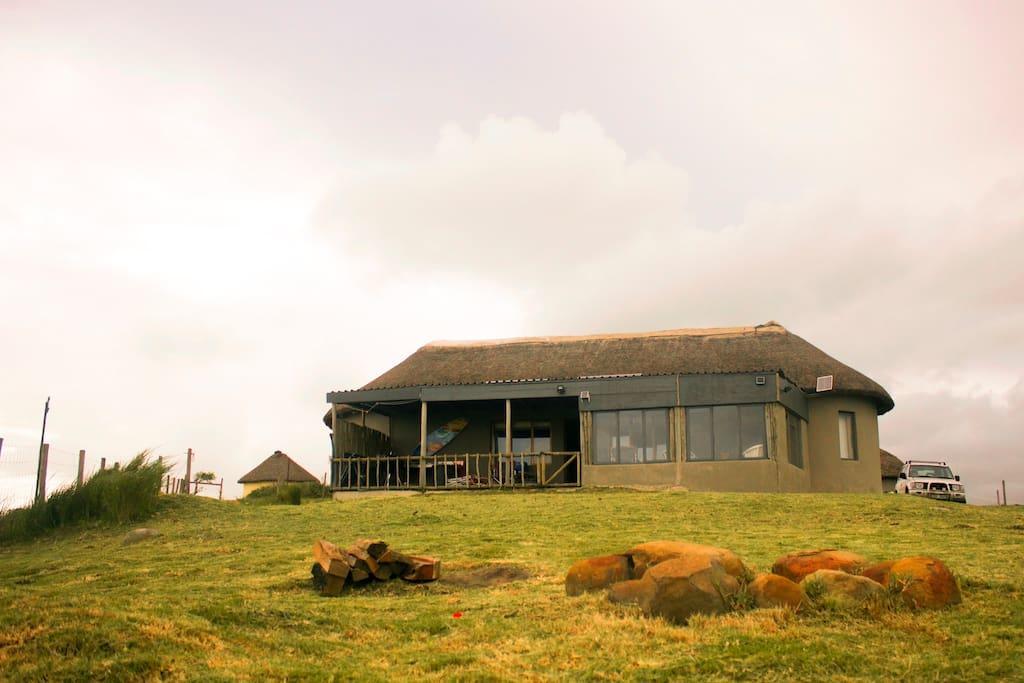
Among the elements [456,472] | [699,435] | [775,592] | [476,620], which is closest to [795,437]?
[699,435]

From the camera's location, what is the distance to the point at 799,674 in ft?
28.2

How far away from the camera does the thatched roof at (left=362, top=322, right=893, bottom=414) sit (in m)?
30.9

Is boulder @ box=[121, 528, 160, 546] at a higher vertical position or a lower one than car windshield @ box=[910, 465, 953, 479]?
lower

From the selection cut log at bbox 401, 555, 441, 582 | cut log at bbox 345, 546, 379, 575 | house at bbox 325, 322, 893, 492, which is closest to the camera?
cut log at bbox 345, 546, 379, 575

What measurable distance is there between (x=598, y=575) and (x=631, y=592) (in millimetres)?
905

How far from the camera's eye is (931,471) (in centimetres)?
3344

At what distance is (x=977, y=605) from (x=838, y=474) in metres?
20.0

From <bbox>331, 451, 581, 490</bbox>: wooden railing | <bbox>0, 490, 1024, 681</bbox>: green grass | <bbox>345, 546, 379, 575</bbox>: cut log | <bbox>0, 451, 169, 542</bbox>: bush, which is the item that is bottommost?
<bbox>0, 490, 1024, 681</bbox>: green grass

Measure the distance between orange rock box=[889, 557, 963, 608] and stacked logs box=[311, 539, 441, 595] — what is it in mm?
5906

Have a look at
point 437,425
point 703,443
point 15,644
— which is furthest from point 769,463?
point 15,644

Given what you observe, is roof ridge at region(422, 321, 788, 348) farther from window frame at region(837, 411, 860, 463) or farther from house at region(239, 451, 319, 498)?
house at region(239, 451, 319, 498)

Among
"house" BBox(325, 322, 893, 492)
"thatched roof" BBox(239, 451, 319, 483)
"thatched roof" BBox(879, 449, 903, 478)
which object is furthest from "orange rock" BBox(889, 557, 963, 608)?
"thatched roof" BBox(239, 451, 319, 483)

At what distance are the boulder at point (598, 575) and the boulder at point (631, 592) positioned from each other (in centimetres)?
38

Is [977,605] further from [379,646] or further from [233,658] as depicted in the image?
[233,658]
